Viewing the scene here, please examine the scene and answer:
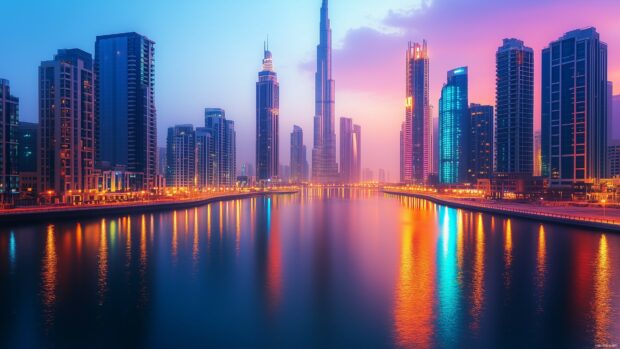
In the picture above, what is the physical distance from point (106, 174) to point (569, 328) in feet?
381

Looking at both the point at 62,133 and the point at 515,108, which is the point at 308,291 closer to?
the point at 62,133

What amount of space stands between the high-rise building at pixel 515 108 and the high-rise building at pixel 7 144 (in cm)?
16535

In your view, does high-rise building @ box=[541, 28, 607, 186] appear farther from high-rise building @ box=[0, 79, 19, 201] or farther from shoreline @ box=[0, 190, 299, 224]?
high-rise building @ box=[0, 79, 19, 201]

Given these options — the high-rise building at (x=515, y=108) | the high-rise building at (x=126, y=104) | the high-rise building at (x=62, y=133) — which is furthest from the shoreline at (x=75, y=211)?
the high-rise building at (x=515, y=108)

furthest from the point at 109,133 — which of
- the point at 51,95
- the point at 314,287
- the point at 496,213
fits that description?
the point at 314,287

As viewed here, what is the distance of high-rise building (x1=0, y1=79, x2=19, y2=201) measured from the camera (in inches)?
3469

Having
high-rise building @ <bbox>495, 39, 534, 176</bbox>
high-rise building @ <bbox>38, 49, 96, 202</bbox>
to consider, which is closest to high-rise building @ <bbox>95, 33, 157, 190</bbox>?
high-rise building @ <bbox>38, 49, 96, 202</bbox>

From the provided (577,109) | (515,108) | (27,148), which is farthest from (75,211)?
(515,108)

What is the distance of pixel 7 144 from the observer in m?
91.0

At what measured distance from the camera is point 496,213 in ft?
277

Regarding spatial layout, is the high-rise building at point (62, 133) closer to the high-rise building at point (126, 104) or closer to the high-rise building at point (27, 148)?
the high-rise building at point (27, 148)

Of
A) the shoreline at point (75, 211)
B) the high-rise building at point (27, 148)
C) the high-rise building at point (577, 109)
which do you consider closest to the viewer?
the shoreline at point (75, 211)

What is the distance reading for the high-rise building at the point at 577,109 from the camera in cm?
14625

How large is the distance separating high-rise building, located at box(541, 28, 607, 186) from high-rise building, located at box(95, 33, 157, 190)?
140326 millimetres
